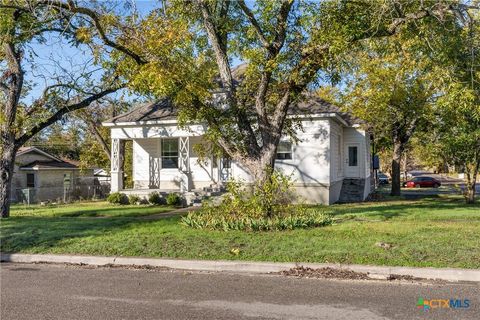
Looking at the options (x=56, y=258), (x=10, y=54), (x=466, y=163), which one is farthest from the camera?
(x=466, y=163)

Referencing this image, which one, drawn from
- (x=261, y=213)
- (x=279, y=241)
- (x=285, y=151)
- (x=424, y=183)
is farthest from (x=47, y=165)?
(x=424, y=183)

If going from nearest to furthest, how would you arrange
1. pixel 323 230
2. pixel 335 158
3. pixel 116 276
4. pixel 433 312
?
pixel 433 312, pixel 116 276, pixel 323 230, pixel 335 158

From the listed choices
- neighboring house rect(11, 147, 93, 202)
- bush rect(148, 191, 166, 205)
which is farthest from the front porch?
neighboring house rect(11, 147, 93, 202)

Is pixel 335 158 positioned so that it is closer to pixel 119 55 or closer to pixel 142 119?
pixel 142 119

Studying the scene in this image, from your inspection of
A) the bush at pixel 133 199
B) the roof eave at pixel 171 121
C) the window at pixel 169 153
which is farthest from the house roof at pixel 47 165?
the bush at pixel 133 199

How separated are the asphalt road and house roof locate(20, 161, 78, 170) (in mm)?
27889

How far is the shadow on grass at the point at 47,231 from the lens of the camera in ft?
34.3

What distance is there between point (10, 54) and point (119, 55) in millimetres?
5367

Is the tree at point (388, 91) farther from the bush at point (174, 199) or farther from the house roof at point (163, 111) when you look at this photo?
the bush at point (174, 199)

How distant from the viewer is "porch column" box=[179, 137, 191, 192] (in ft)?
69.5

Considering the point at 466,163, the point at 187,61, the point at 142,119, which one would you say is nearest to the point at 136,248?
the point at 187,61

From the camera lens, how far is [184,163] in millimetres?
21734

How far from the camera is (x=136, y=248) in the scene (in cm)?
973

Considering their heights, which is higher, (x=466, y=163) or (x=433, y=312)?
(x=466, y=163)
